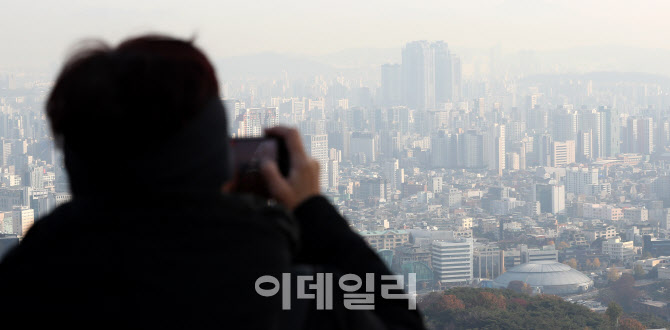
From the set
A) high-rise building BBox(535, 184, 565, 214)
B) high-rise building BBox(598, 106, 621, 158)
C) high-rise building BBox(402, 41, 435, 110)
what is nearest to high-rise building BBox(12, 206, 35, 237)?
high-rise building BBox(535, 184, 565, 214)

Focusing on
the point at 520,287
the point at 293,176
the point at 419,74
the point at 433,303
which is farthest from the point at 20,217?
the point at 419,74

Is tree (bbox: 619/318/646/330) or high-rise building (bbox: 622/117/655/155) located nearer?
tree (bbox: 619/318/646/330)

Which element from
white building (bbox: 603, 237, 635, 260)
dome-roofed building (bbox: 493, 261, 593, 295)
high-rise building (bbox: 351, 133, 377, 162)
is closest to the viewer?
dome-roofed building (bbox: 493, 261, 593, 295)

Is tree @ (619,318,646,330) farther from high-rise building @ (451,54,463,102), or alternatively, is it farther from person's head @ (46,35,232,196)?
high-rise building @ (451,54,463,102)

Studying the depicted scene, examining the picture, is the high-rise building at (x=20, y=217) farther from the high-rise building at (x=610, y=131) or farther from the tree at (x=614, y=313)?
the high-rise building at (x=610, y=131)

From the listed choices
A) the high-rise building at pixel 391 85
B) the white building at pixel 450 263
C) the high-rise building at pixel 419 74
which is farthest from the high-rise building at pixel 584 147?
the white building at pixel 450 263

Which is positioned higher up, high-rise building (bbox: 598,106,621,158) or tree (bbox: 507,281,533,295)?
high-rise building (bbox: 598,106,621,158)

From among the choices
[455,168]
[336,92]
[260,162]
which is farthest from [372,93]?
[260,162]
